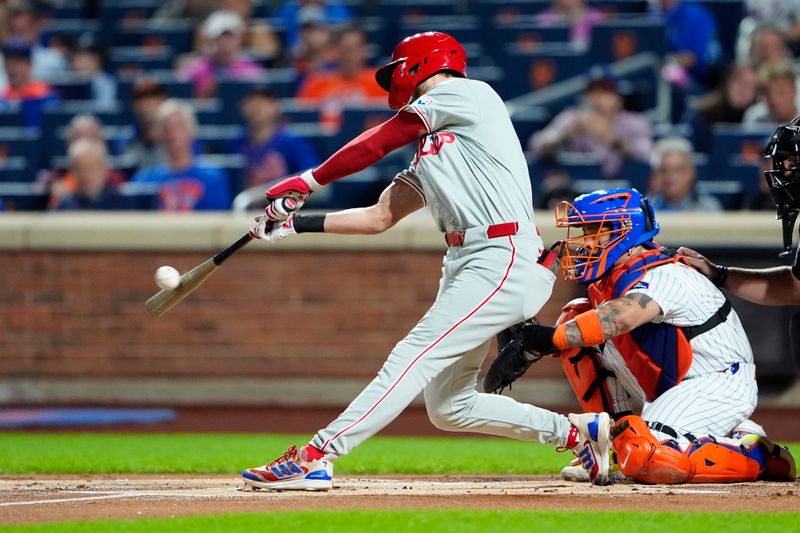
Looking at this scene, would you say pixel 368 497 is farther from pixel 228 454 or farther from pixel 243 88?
pixel 243 88

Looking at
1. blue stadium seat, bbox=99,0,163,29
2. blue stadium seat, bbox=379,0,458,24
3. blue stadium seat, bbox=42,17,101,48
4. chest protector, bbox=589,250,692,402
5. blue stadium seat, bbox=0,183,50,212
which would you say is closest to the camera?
chest protector, bbox=589,250,692,402

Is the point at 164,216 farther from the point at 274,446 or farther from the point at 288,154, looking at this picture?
the point at 274,446

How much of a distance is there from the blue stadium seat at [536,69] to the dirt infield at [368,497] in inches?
257

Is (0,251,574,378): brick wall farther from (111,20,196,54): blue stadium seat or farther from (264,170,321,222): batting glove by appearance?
(264,170,321,222): batting glove

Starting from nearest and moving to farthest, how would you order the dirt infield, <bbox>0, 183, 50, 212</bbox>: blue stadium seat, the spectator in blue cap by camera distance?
the dirt infield → <bbox>0, 183, 50, 212</bbox>: blue stadium seat → the spectator in blue cap

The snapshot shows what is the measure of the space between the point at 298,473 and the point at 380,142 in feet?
4.43

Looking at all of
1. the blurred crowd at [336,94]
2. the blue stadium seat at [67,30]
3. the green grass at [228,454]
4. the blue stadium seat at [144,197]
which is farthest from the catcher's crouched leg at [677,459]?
the blue stadium seat at [67,30]

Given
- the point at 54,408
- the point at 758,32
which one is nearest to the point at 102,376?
the point at 54,408

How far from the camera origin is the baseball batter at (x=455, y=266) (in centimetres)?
491

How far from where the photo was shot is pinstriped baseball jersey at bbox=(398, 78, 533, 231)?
498cm

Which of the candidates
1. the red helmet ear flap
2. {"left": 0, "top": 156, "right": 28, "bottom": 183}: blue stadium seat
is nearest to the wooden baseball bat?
the red helmet ear flap

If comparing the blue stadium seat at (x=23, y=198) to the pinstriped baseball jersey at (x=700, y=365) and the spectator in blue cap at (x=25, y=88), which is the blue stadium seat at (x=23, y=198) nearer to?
the spectator in blue cap at (x=25, y=88)

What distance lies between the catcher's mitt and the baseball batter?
102 millimetres

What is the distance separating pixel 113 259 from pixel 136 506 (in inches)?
231
